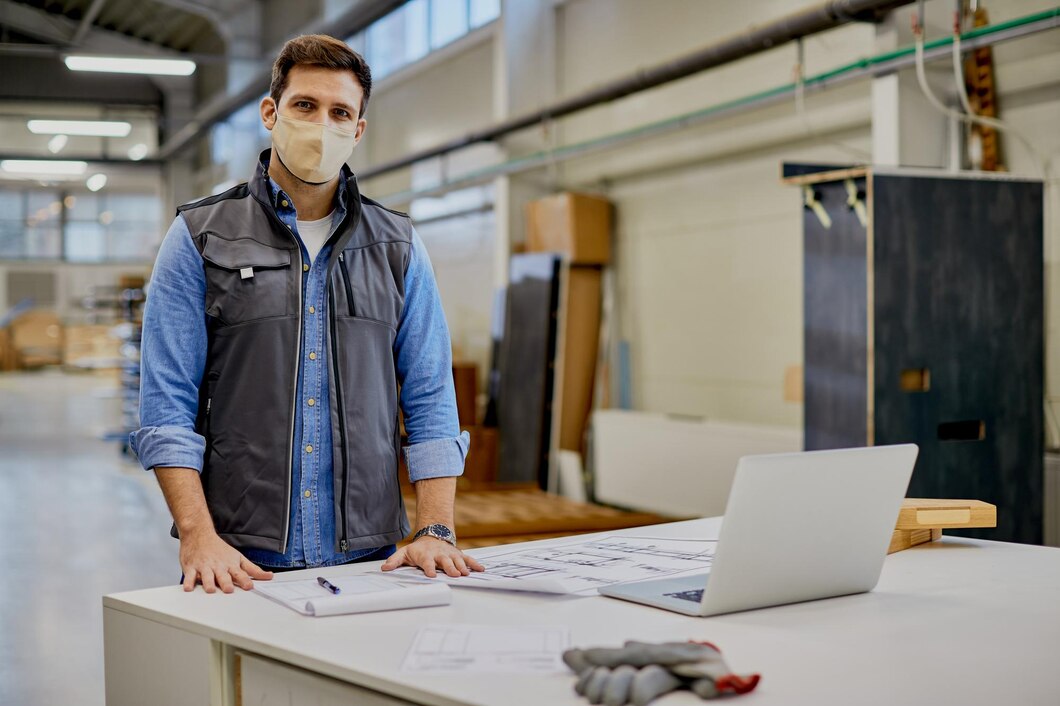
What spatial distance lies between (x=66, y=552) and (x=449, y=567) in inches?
189

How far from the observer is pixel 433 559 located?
1.73 meters

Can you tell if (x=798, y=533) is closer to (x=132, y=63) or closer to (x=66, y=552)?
(x=66, y=552)

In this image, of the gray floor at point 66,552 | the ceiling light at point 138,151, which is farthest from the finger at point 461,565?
the ceiling light at point 138,151

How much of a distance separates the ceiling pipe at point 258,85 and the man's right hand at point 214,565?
5158 millimetres

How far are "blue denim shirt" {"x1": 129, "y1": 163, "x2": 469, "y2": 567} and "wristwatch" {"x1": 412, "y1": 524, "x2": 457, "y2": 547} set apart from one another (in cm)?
12

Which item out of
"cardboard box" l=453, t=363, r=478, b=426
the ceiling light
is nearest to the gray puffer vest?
"cardboard box" l=453, t=363, r=478, b=426

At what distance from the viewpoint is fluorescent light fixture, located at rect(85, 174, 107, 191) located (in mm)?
21894

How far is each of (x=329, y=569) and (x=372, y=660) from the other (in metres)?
0.57

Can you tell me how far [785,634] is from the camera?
4.41 feet

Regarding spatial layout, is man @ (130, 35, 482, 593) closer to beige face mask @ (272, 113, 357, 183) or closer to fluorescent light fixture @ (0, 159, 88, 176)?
beige face mask @ (272, 113, 357, 183)

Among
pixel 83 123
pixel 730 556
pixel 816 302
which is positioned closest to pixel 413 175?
pixel 816 302

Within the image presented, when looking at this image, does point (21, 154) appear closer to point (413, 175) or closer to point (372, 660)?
point (413, 175)

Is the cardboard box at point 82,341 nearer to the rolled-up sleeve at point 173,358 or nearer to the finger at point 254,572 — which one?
the rolled-up sleeve at point 173,358

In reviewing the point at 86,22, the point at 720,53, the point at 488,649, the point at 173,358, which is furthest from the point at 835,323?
the point at 86,22
